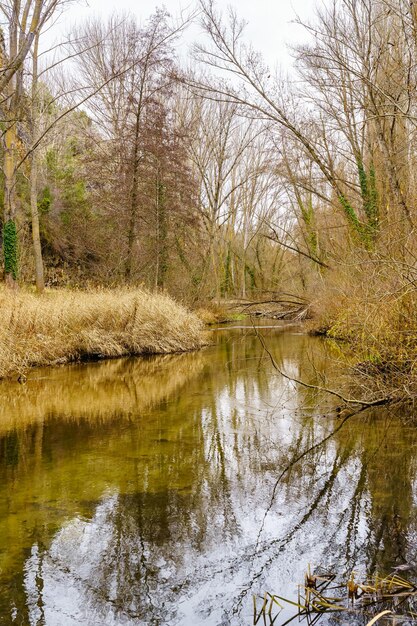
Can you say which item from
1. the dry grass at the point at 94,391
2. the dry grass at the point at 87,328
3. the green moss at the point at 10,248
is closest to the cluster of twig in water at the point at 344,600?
the dry grass at the point at 94,391

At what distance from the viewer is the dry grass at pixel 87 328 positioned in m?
10.6

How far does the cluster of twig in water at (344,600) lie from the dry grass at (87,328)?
813 centimetres

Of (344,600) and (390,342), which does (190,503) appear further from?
(390,342)

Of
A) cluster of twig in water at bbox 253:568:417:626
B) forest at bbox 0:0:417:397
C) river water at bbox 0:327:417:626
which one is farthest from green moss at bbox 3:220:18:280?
cluster of twig in water at bbox 253:568:417:626

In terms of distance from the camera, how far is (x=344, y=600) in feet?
9.08

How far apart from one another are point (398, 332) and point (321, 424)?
1417mm

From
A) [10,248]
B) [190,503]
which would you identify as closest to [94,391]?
[190,503]

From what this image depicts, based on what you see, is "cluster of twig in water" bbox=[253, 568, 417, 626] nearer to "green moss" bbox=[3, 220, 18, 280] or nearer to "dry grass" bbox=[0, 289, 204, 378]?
"dry grass" bbox=[0, 289, 204, 378]

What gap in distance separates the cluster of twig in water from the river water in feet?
0.20

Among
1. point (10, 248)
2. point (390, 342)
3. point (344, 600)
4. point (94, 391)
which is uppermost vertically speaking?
point (10, 248)

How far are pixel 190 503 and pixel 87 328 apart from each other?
856 cm

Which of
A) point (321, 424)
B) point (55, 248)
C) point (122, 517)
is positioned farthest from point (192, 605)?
point (55, 248)

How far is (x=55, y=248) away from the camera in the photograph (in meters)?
24.0

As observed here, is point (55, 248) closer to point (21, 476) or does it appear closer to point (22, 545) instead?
point (21, 476)
